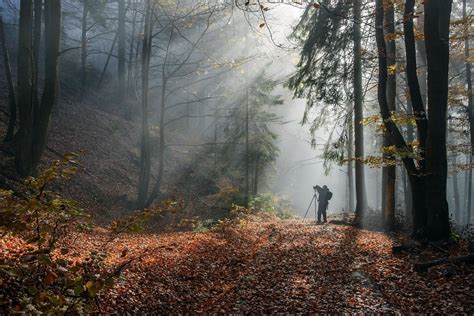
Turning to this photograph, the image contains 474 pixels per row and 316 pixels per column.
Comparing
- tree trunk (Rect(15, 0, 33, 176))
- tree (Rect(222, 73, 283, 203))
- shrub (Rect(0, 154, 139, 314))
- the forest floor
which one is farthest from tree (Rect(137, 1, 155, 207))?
shrub (Rect(0, 154, 139, 314))

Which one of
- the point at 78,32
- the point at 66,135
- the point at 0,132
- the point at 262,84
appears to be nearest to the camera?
the point at 0,132

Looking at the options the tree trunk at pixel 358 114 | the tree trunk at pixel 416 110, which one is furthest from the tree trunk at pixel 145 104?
the tree trunk at pixel 416 110

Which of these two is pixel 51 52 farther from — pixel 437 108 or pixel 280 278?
pixel 437 108

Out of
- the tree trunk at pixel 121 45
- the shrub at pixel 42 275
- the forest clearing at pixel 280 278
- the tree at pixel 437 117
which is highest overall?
the tree trunk at pixel 121 45

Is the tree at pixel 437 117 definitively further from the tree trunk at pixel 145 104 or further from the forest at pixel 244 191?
the tree trunk at pixel 145 104

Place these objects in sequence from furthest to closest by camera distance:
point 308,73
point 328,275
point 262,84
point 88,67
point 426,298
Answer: point 88,67
point 262,84
point 308,73
point 328,275
point 426,298

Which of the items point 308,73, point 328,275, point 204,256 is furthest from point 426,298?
point 308,73

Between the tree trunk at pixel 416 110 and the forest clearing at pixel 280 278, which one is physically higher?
the tree trunk at pixel 416 110

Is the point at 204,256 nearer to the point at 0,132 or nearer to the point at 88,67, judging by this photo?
the point at 0,132

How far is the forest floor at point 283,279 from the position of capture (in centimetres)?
616

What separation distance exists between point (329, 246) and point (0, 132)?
13.2 meters

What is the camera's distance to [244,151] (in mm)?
23828

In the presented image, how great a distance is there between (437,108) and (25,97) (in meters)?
11.8

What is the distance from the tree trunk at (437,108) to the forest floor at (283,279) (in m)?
0.91
